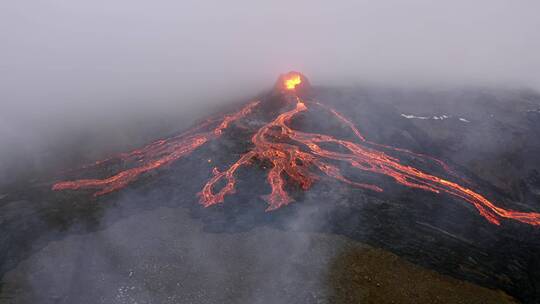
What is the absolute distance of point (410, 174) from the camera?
171 feet

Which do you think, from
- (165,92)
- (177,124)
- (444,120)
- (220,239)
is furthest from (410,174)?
(165,92)

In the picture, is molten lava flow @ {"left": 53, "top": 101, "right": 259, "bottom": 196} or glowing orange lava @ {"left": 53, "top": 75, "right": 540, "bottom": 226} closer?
glowing orange lava @ {"left": 53, "top": 75, "right": 540, "bottom": 226}

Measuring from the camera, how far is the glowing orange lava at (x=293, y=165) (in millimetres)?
46625

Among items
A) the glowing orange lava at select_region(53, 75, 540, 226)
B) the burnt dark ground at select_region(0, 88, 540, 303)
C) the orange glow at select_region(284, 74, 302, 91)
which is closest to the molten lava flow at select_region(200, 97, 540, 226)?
the glowing orange lava at select_region(53, 75, 540, 226)

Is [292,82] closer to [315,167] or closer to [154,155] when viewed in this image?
[315,167]

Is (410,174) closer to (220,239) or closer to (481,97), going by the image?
(220,239)

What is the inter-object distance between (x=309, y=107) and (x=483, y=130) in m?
27.8

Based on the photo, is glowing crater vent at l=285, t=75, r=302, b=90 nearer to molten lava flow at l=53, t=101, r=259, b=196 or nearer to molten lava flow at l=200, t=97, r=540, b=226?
molten lava flow at l=53, t=101, r=259, b=196

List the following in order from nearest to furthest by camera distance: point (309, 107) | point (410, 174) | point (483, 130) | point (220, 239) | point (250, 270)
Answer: point (250, 270), point (220, 239), point (410, 174), point (483, 130), point (309, 107)

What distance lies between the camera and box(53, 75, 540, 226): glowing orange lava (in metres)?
46.6

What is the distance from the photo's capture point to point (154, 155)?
54.6 meters

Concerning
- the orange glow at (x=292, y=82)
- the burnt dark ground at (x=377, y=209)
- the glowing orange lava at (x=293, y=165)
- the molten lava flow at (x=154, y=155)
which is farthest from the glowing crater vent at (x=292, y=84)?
the burnt dark ground at (x=377, y=209)

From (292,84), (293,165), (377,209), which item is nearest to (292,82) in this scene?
(292,84)

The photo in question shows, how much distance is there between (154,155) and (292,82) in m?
35.2
